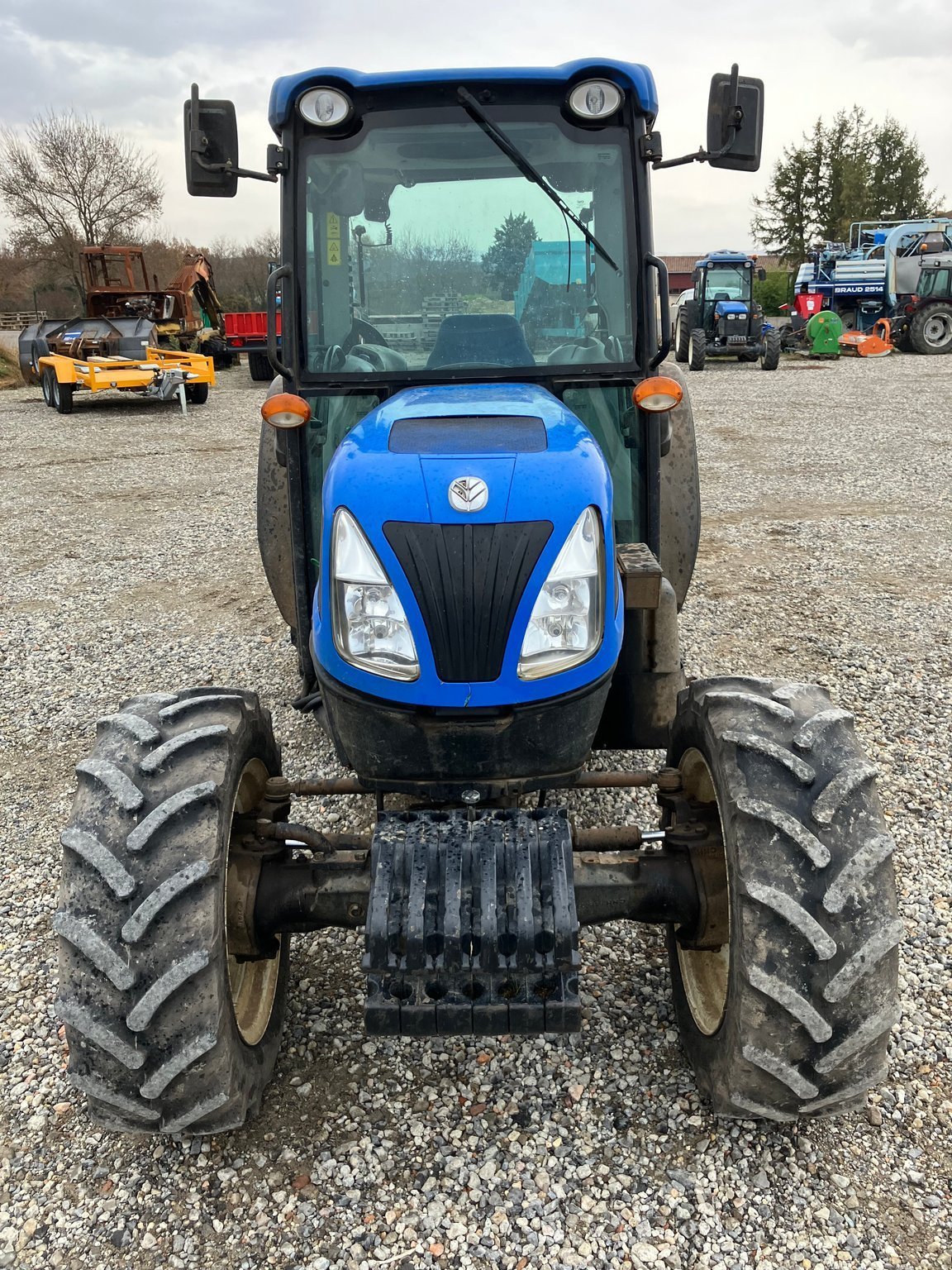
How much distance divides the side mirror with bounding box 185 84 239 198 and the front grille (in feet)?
5.45

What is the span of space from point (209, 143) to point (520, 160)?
98cm

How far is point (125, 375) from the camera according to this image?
597 inches

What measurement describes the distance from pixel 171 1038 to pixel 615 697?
1573 millimetres

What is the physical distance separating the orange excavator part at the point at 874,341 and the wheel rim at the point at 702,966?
23859mm

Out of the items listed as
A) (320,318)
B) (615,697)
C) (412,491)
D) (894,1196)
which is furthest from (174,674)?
(894,1196)

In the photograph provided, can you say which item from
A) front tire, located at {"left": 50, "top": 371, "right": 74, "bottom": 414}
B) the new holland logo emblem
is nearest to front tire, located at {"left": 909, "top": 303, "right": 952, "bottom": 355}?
front tire, located at {"left": 50, "top": 371, "right": 74, "bottom": 414}

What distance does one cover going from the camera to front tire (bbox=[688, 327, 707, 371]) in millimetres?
20766

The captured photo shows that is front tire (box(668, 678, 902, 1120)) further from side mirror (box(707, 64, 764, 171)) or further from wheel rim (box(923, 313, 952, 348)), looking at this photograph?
wheel rim (box(923, 313, 952, 348))

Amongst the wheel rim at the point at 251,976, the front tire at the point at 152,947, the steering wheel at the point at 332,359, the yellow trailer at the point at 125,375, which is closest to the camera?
the front tire at the point at 152,947

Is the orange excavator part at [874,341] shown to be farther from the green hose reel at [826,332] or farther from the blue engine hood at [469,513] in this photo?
the blue engine hood at [469,513]

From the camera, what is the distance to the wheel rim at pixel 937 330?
2322 centimetres

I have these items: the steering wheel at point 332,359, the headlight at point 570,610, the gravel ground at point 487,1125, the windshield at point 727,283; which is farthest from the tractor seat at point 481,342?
the windshield at point 727,283

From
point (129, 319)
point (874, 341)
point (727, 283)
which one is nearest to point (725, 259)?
point (727, 283)

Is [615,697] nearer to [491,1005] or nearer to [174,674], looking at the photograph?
[491,1005]
